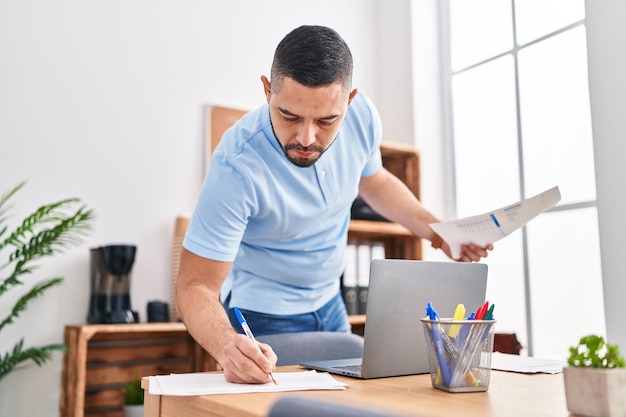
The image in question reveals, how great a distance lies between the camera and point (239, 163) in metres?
1.53

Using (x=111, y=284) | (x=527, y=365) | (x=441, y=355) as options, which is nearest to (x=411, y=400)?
(x=441, y=355)

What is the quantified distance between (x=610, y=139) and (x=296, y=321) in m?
1.52

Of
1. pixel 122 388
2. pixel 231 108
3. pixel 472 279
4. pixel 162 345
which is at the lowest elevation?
pixel 122 388

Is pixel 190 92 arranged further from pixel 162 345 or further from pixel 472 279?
pixel 472 279

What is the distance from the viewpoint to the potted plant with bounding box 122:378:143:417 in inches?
99.1

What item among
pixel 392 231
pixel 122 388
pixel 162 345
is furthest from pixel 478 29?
pixel 122 388

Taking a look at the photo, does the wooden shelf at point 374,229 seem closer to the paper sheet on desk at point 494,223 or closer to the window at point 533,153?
the window at point 533,153

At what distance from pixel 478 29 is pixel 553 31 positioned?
21.5 inches

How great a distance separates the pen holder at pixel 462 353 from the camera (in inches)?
40.2

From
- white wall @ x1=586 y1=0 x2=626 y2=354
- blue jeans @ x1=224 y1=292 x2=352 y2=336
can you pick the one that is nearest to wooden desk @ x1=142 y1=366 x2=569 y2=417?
blue jeans @ x1=224 y1=292 x2=352 y2=336

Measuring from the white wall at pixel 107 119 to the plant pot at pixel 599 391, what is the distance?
7.57ft

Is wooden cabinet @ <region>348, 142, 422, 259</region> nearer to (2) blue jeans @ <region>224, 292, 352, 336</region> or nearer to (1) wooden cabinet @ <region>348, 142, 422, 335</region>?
(1) wooden cabinet @ <region>348, 142, 422, 335</region>

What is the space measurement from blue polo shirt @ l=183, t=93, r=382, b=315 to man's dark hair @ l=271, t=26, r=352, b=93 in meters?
0.21

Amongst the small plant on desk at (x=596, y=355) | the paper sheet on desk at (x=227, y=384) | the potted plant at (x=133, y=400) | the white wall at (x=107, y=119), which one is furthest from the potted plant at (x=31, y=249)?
the small plant on desk at (x=596, y=355)
